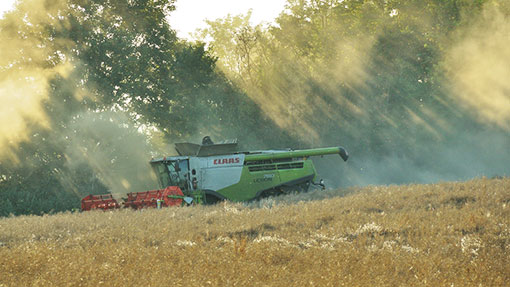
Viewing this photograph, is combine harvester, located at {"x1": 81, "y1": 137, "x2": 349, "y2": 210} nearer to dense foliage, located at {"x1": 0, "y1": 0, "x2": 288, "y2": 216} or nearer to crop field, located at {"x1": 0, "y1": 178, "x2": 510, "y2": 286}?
crop field, located at {"x1": 0, "y1": 178, "x2": 510, "y2": 286}

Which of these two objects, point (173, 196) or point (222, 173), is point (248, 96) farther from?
point (173, 196)

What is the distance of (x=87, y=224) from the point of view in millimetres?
14180

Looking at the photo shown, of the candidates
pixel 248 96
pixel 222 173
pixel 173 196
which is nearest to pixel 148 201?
pixel 173 196

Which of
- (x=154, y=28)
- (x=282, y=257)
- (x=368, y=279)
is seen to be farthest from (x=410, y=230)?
(x=154, y=28)

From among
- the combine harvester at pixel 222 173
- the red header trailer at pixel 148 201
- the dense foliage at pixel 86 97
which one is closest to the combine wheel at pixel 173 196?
the red header trailer at pixel 148 201

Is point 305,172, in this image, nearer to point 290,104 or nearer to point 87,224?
point 87,224

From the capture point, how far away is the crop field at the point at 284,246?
→ 7484 mm

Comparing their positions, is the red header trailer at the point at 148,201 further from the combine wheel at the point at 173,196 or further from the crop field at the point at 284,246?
the crop field at the point at 284,246

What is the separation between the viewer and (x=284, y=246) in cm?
1009

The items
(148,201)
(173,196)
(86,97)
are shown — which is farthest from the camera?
(86,97)

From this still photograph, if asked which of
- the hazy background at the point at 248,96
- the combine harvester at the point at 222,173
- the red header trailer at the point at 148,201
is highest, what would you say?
the hazy background at the point at 248,96

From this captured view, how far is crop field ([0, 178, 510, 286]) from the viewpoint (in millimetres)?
7484

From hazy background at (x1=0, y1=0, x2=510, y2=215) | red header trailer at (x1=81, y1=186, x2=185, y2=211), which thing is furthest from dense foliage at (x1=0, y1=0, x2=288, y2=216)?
red header trailer at (x1=81, y1=186, x2=185, y2=211)

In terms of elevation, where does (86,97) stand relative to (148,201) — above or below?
above
